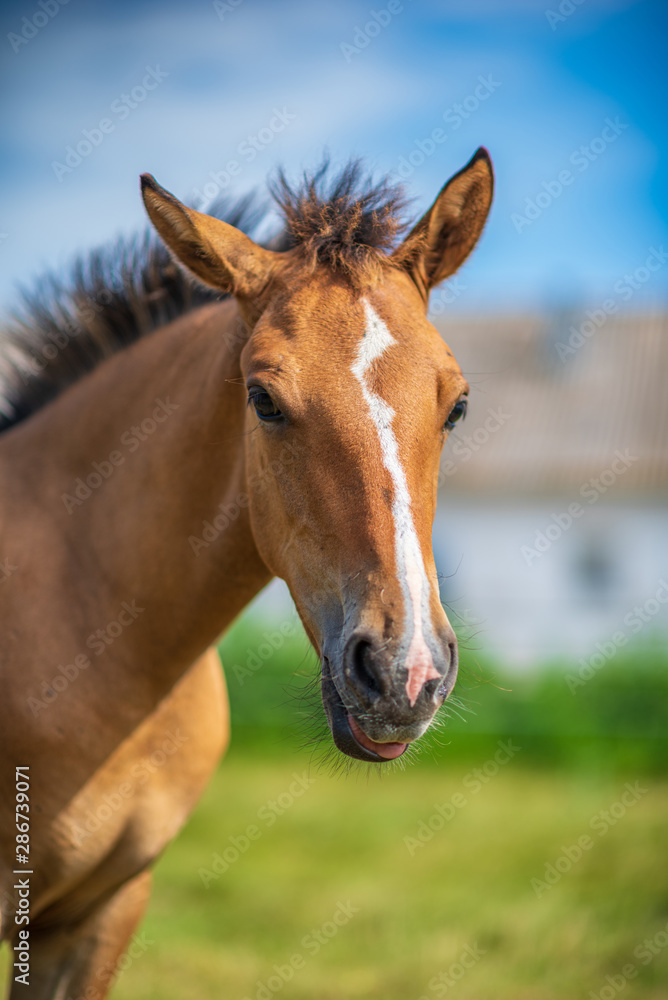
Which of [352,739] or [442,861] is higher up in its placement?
[352,739]

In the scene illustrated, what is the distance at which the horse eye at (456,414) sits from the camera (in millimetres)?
2619

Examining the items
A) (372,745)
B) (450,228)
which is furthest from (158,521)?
(450,228)

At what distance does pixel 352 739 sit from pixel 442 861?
17.8 ft

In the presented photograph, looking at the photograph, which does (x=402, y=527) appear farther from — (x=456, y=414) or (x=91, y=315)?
(x=91, y=315)

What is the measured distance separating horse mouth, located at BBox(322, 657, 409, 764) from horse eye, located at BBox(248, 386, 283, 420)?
0.81m

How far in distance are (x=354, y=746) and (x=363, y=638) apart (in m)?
0.34

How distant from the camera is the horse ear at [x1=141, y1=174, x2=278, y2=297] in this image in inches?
101

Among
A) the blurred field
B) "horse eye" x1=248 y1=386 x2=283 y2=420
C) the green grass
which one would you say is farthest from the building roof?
"horse eye" x1=248 y1=386 x2=283 y2=420

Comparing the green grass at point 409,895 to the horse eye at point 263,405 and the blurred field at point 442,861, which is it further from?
the horse eye at point 263,405

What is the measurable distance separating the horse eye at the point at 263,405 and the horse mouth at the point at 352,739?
2.66ft

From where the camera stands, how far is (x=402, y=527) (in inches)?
84.3

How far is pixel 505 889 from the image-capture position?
6.25 meters

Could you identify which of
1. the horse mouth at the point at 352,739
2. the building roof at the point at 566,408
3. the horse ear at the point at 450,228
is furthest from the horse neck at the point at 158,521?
the building roof at the point at 566,408

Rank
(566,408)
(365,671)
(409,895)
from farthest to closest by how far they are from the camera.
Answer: (566,408) < (409,895) < (365,671)
